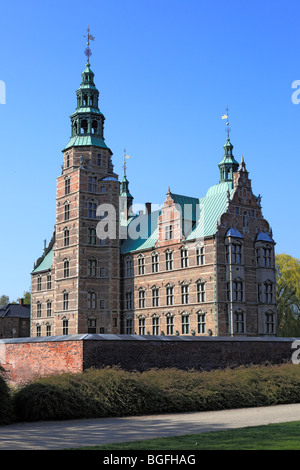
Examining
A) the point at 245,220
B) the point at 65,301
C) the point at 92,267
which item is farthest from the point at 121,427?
the point at 65,301

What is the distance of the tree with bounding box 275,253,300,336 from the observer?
58.9 metres

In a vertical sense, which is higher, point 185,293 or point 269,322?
point 185,293

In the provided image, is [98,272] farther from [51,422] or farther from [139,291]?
[51,422]

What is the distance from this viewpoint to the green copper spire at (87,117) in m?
55.1

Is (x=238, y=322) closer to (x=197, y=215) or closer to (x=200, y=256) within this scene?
(x=200, y=256)

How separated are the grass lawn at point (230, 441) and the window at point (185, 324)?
32163 mm

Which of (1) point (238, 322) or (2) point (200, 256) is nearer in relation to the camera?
(1) point (238, 322)

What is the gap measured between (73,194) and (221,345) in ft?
94.1

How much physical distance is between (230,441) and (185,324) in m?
34.7

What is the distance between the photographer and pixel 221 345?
28.4 m

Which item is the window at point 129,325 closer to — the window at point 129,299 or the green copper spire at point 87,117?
the window at point 129,299

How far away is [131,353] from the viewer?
24625mm

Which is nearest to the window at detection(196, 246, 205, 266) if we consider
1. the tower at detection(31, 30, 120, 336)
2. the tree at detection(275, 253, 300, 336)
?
the tower at detection(31, 30, 120, 336)

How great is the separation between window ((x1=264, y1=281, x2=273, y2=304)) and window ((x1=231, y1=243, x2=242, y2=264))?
11.5 feet
